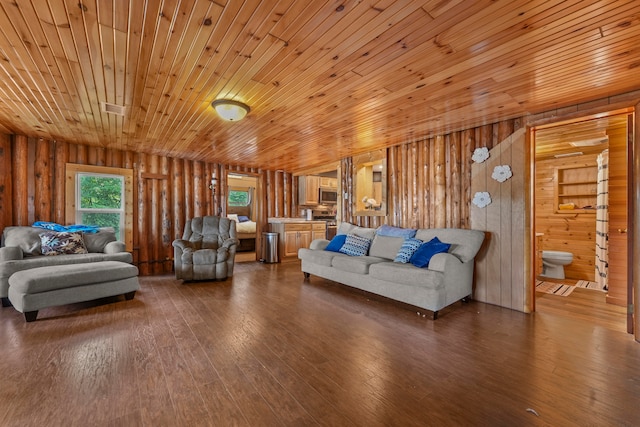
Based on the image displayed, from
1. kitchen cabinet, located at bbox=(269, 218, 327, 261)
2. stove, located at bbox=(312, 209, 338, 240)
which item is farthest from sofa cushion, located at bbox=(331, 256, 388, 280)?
stove, located at bbox=(312, 209, 338, 240)

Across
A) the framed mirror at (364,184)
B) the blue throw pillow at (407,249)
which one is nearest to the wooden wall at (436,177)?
the framed mirror at (364,184)

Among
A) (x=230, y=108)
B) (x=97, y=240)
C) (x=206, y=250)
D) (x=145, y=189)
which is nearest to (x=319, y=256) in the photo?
(x=206, y=250)

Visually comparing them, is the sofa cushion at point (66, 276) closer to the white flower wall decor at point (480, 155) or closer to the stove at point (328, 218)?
the white flower wall decor at point (480, 155)

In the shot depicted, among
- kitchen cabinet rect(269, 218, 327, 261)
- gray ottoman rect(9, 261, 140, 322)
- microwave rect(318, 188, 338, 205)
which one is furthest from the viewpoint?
microwave rect(318, 188, 338, 205)

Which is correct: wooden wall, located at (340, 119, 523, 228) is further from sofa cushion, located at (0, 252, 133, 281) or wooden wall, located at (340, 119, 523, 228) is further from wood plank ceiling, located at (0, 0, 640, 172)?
sofa cushion, located at (0, 252, 133, 281)

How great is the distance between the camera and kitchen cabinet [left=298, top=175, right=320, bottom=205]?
24.7 feet

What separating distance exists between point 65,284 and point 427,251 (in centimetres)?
416

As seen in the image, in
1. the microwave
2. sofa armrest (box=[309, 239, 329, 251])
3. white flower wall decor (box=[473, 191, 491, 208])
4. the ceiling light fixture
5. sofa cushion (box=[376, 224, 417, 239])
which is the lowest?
sofa armrest (box=[309, 239, 329, 251])

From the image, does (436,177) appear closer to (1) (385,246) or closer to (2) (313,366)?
(1) (385,246)

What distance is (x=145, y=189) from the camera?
5.48 m

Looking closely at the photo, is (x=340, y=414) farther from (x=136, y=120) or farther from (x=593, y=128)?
(x=593, y=128)

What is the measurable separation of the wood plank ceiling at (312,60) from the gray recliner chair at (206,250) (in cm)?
208

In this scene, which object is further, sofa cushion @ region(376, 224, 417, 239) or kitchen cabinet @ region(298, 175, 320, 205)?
kitchen cabinet @ region(298, 175, 320, 205)

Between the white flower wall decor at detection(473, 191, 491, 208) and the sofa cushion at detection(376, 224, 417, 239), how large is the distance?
89 cm
